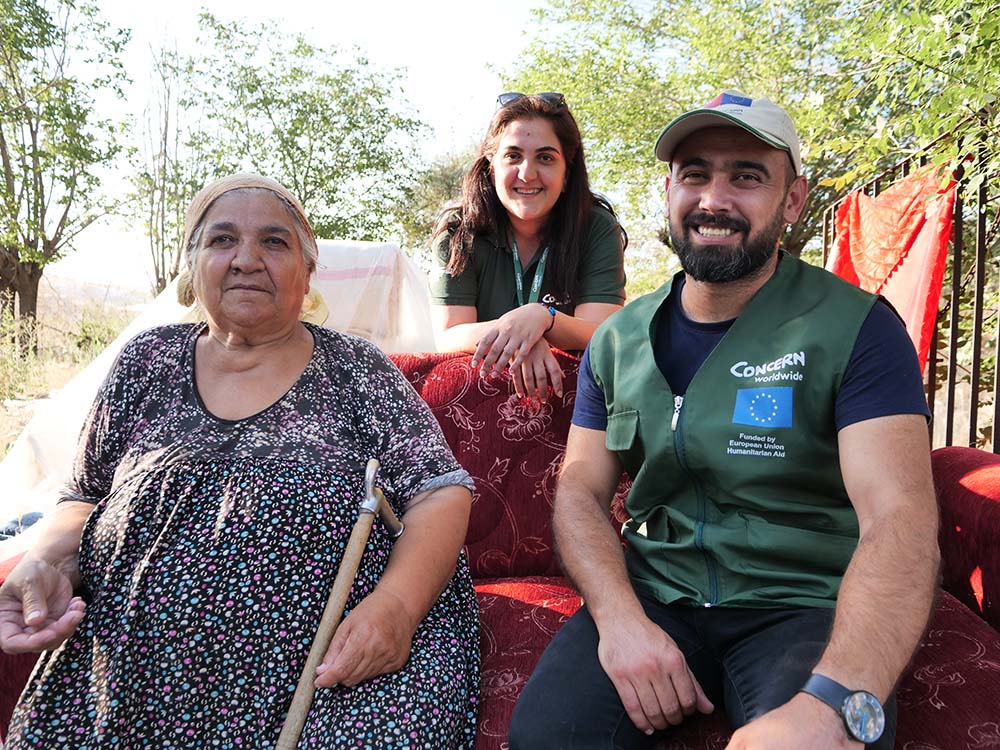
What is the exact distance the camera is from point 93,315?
10445mm

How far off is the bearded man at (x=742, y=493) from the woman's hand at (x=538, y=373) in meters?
0.30

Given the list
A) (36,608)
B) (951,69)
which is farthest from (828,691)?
(951,69)

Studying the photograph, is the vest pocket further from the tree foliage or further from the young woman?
the tree foliage

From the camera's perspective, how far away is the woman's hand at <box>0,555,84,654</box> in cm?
147

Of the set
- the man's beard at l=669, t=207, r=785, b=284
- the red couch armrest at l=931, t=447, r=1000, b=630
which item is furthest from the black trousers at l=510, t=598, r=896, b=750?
the man's beard at l=669, t=207, r=785, b=284

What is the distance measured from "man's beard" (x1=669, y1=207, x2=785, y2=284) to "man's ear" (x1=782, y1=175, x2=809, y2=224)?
1.9 inches

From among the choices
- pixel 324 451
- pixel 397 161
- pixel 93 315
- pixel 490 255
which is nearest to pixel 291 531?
pixel 324 451

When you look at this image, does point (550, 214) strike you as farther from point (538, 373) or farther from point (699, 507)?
point (699, 507)

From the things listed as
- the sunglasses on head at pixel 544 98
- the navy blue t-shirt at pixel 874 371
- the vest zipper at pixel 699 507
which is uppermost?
the sunglasses on head at pixel 544 98

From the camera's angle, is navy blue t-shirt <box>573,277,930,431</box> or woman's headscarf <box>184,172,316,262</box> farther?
woman's headscarf <box>184,172,316,262</box>

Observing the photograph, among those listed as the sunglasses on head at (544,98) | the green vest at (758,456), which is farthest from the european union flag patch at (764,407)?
the sunglasses on head at (544,98)

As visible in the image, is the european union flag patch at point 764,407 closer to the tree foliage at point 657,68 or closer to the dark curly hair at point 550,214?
the dark curly hair at point 550,214

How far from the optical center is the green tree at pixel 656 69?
11.0 meters

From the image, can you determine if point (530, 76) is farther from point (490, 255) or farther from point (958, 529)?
point (958, 529)
